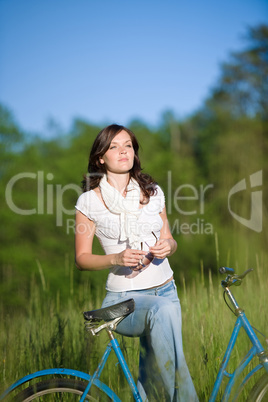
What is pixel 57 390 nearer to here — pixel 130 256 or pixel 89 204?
pixel 130 256

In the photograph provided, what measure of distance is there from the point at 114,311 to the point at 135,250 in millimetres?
291

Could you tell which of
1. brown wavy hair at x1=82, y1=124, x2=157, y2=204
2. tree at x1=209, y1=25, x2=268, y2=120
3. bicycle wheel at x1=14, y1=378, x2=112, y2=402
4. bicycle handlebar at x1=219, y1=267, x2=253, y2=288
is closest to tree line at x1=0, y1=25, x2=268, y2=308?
tree at x1=209, y1=25, x2=268, y2=120

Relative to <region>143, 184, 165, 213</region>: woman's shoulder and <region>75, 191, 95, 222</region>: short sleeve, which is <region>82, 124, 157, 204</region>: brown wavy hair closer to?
<region>143, 184, 165, 213</region>: woman's shoulder

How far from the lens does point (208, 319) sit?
3.47m

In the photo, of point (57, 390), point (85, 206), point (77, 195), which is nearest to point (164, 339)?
point (57, 390)

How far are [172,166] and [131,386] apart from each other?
25156 mm

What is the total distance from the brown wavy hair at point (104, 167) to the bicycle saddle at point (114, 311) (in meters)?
0.77

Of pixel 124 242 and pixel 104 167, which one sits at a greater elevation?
pixel 104 167

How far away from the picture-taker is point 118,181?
8.86ft

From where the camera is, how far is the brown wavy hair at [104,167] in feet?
8.75

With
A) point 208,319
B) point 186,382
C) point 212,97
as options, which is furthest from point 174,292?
point 212,97

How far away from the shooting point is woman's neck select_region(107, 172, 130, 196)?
2682 mm

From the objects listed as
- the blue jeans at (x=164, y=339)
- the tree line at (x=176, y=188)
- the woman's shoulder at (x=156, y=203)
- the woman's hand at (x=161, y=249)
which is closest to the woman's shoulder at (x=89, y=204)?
the woman's shoulder at (x=156, y=203)

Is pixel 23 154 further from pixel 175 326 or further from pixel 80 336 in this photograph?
pixel 175 326
